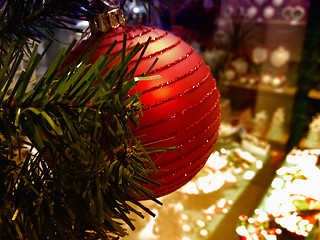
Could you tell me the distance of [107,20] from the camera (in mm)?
430

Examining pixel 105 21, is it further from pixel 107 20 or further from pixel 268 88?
pixel 268 88

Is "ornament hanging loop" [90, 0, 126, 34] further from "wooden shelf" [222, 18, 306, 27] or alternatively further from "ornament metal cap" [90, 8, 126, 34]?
"wooden shelf" [222, 18, 306, 27]

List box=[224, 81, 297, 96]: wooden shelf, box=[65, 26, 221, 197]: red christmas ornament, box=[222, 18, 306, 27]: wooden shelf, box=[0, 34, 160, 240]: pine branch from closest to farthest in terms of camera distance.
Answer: box=[0, 34, 160, 240]: pine branch, box=[65, 26, 221, 197]: red christmas ornament, box=[222, 18, 306, 27]: wooden shelf, box=[224, 81, 297, 96]: wooden shelf

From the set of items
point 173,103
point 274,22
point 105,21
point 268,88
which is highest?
point 105,21

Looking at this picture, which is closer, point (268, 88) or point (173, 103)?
point (173, 103)

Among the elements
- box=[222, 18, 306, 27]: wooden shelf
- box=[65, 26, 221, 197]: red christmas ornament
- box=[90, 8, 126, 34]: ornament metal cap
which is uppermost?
box=[90, 8, 126, 34]: ornament metal cap

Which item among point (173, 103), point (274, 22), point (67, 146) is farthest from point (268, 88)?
point (67, 146)

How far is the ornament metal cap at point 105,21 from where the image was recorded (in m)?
0.43

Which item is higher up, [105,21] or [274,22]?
[105,21]

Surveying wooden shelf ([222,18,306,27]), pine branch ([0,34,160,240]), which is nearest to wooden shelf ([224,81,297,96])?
wooden shelf ([222,18,306,27])

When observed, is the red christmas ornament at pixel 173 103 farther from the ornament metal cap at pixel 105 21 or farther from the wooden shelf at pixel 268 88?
the wooden shelf at pixel 268 88

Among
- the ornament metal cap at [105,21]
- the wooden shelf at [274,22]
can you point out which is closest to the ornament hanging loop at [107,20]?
the ornament metal cap at [105,21]

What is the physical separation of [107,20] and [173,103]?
0.16 m

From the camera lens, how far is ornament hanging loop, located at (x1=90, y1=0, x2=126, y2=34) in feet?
1.39
